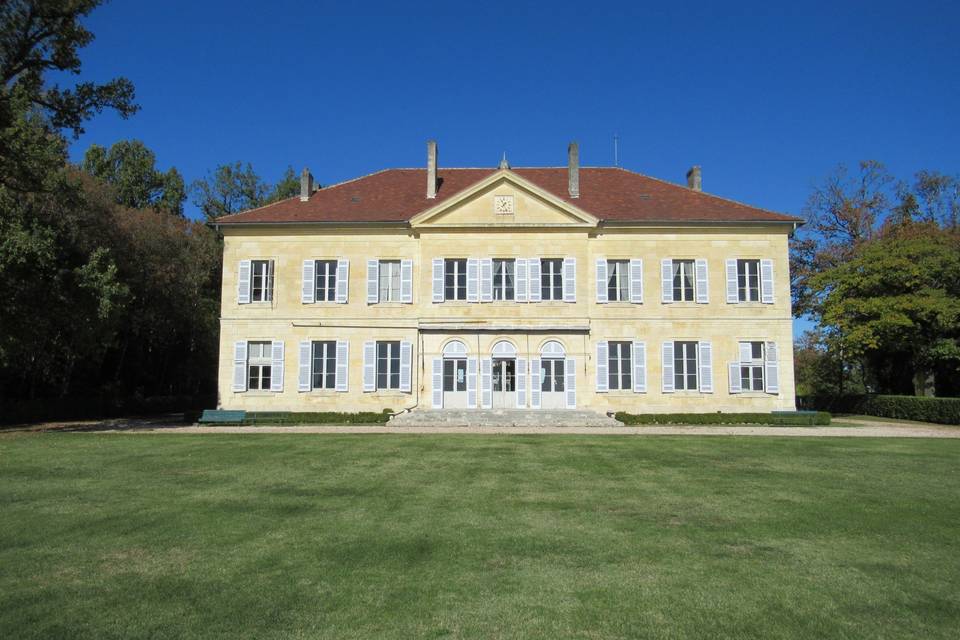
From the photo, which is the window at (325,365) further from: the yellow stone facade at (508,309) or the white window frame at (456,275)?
the white window frame at (456,275)

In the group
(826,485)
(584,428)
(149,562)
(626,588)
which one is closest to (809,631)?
(626,588)

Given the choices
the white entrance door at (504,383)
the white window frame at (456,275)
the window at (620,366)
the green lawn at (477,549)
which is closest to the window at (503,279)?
the white window frame at (456,275)

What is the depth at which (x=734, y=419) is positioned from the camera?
81.3 ft

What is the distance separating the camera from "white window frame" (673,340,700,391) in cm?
2702

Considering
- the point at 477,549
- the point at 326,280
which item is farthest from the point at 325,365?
the point at 477,549

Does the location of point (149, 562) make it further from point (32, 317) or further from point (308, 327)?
point (308, 327)

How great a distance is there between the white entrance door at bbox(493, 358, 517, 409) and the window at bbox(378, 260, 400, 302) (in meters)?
4.98

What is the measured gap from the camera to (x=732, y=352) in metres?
27.2

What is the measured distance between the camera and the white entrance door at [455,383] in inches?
1053

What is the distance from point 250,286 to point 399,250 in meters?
6.35

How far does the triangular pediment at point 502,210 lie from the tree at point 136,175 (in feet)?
85.3

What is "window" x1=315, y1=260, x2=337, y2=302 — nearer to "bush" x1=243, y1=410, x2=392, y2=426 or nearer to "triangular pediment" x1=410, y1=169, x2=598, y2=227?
"triangular pediment" x1=410, y1=169, x2=598, y2=227

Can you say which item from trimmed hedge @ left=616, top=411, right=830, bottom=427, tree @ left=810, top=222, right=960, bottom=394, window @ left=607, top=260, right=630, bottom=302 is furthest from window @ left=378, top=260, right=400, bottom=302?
tree @ left=810, top=222, right=960, bottom=394

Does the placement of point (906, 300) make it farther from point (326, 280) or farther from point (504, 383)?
point (326, 280)
